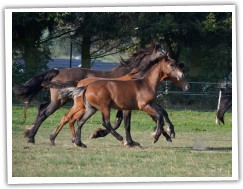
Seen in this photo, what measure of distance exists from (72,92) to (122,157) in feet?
7.32

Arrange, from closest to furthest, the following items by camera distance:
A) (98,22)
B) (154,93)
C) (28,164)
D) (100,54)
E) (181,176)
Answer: (181,176) < (28,164) < (154,93) < (98,22) < (100,54)

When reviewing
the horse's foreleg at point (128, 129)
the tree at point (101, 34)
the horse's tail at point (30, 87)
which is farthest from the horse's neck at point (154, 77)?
the tree at point (101, 34)

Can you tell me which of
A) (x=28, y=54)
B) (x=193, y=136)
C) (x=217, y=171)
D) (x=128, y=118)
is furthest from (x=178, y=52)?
(x=217, y=171)

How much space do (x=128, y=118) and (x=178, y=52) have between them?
11742 mm

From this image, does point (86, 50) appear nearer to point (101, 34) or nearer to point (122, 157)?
point (101, 34)

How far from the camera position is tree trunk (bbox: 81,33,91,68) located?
2523cm

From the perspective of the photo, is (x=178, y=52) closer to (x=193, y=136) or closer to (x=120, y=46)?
(x=120, y=46)

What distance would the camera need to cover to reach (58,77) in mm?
15758

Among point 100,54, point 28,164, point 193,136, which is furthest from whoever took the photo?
point 100,54

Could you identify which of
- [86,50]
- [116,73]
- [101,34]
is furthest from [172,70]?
[86,50]

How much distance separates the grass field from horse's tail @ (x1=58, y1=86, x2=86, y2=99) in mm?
974

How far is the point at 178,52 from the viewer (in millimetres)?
26547

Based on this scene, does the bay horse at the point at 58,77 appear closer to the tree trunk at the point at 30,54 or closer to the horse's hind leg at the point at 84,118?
the horse's hind leg at the point at 84,118

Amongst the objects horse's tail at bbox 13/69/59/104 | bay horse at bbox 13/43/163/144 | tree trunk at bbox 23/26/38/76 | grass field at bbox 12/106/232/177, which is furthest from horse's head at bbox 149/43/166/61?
tree trunk at bbox 23/26/38/76
